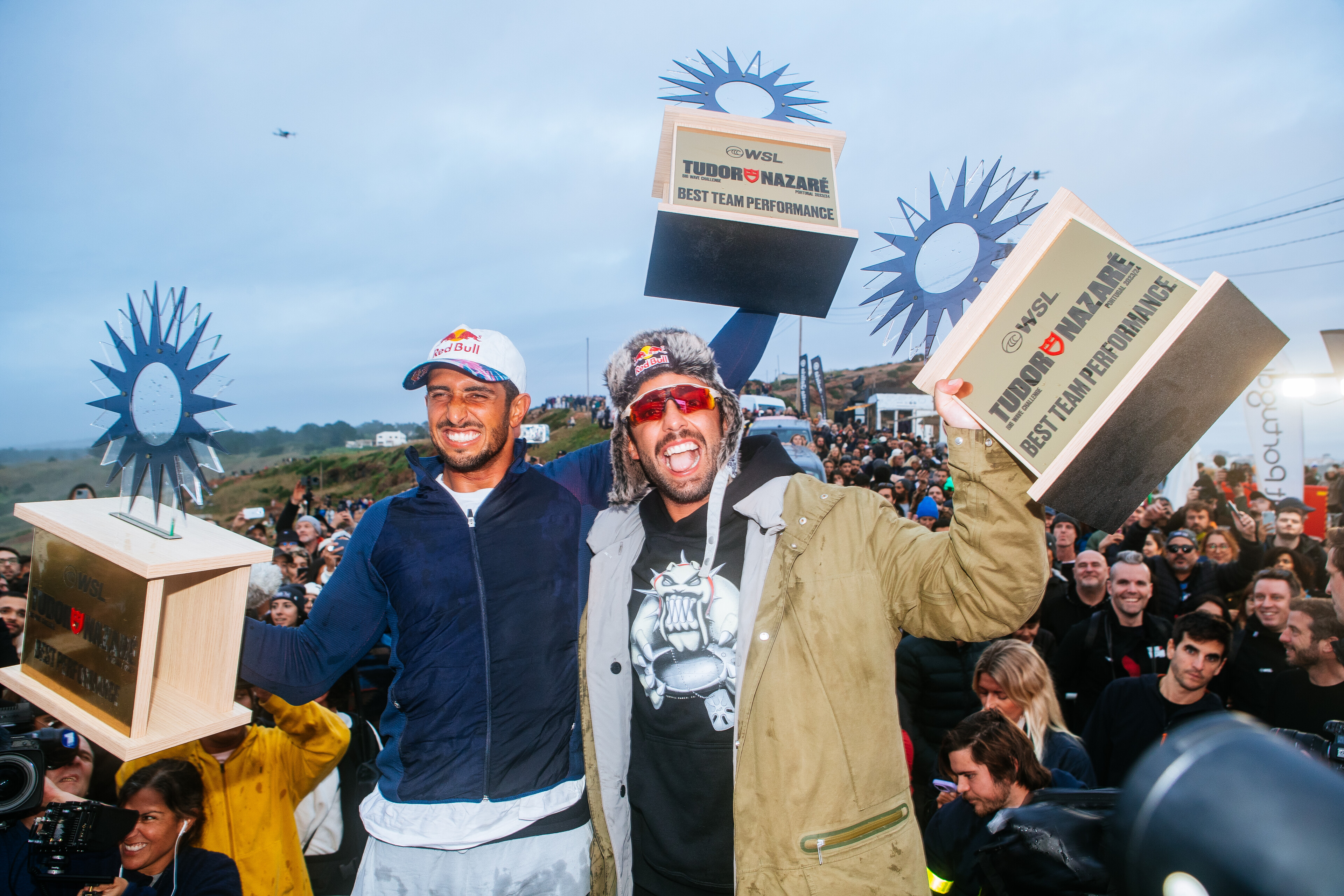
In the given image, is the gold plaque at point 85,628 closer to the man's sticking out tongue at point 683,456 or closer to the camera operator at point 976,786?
the man's sticking out tongue at point 683,456

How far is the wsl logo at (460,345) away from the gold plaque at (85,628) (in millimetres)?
1085

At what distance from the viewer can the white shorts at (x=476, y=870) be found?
2.03 metres

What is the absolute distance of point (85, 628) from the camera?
1.95 m

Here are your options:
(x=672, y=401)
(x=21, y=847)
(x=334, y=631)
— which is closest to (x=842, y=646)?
(x=672, y=401)

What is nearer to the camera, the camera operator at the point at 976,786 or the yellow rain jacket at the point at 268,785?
the camera operator at the point at 976,786

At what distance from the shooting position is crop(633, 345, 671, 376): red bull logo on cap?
2412 mm

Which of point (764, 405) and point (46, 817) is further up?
point (764, 405)

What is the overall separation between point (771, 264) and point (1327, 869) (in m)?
2.33

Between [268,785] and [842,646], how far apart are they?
288 cm

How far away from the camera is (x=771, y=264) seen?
104 inches

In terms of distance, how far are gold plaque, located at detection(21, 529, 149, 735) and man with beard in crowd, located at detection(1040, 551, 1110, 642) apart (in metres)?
5.53

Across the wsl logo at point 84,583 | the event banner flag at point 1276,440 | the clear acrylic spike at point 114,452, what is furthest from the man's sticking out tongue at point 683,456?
the event banner flag at point 1276,440

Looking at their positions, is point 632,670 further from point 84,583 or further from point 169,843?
point 169,843

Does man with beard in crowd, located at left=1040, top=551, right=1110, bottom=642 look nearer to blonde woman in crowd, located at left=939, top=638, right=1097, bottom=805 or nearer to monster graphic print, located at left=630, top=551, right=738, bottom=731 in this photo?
blonde woman in crowd, located at left=939, top=638, right=1097, bottom=805
